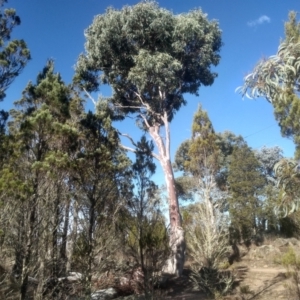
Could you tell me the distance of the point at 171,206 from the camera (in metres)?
15.0

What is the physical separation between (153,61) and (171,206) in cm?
690

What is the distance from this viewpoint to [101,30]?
1659 centimetres

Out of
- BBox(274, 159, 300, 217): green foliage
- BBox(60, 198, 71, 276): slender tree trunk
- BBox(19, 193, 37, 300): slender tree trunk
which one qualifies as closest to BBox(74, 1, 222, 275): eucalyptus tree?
BBox(60, 198, 71, 276): slender tree trunk

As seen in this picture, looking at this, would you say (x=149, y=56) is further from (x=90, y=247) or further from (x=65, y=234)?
(x=90, y=247)

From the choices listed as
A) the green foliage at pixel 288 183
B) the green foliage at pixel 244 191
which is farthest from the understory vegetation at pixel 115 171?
the green foliage at pixel 244 191

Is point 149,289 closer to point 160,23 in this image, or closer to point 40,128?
point 40,128

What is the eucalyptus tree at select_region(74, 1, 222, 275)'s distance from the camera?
15.6m

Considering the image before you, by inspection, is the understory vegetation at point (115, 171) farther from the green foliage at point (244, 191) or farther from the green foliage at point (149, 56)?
the green foliage at point (244, 191)

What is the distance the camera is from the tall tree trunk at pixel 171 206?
14031 millimetres

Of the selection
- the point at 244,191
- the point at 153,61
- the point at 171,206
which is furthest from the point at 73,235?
the point at 244,191

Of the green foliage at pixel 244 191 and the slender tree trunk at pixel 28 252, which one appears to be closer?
the slender tree trunk at pixel 28 252

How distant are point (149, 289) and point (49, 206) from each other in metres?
2.97

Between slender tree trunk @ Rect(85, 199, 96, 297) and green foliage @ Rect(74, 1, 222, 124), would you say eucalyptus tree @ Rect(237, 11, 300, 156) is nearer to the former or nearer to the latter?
slender tree trunk @ Rect(85, 199, 96, 297)

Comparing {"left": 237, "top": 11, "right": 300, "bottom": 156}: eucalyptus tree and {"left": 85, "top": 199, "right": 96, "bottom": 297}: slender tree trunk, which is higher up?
{"left": 237, "top": 11, "right": 300, "bottom": 156}: eucalyptus tree
